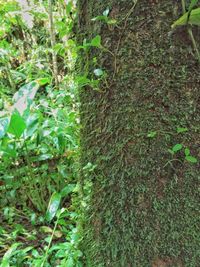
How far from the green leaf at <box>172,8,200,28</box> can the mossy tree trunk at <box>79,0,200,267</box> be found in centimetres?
3

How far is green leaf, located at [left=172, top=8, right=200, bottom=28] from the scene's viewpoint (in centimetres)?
62

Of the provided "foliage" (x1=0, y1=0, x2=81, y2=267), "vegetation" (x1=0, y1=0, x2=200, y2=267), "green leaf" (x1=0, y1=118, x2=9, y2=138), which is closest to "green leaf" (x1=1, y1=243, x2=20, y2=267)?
"foliage" (x1=0, y1=0, x2=81, y2=267)

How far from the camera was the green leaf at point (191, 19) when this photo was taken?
2.02ft

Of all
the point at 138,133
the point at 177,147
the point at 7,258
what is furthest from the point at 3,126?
the point at 177,147

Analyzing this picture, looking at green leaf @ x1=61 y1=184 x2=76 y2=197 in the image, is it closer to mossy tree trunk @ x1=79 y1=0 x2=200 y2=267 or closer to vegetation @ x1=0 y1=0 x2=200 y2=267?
vegetation @ x1=0 y1=0 x2=200 y2=267

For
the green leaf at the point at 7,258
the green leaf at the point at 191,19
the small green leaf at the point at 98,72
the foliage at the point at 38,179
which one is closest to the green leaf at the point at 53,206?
the foliage at the point at 38,179

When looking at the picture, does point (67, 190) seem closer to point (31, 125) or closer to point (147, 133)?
point (31, 125)

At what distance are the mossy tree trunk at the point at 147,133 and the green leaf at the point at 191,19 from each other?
0.10ft

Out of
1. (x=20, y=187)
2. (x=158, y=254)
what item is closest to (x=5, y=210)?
(x=20, y=187)

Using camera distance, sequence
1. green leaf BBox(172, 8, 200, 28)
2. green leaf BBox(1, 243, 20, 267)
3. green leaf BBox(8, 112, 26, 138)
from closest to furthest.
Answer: green leaf BBox(172, 8, 200, 28) < green leaf BBox(1, 243, 20, 267) < green leaf BBox(8, 112, 26, 138)

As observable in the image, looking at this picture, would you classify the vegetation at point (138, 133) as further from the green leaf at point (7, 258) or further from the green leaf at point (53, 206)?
the green leaf at point (53, 206)

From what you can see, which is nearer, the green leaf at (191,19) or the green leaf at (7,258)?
the green leaf at (191,19)

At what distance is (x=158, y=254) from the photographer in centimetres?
76

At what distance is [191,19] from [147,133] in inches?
10.8
